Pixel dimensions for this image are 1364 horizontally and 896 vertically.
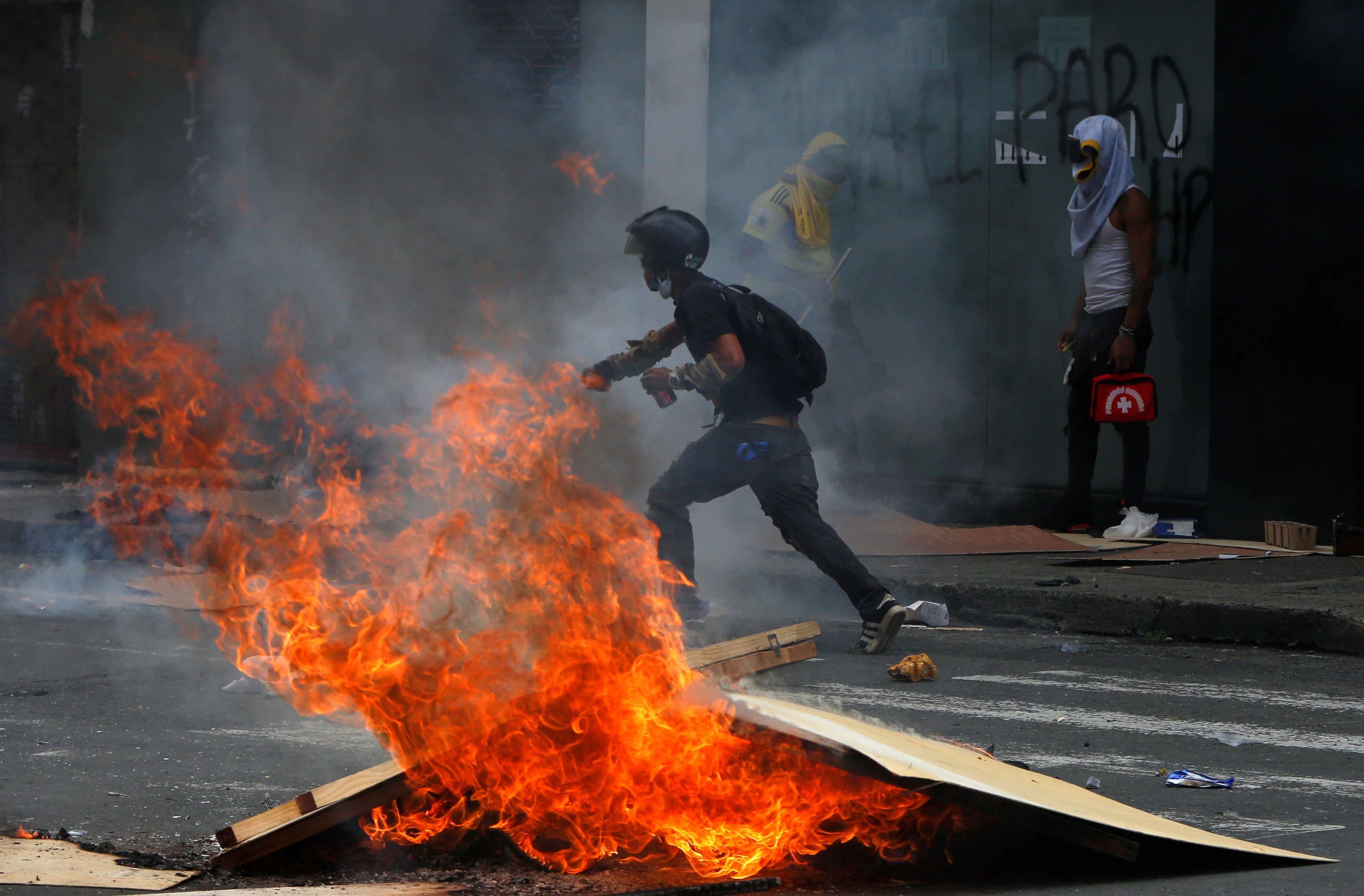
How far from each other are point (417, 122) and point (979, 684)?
5.38m

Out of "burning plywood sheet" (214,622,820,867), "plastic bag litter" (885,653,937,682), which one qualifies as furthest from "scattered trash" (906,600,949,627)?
"burning plywood sheet" (214,622,820,867)

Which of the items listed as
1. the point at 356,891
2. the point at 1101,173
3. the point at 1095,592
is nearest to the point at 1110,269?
the point at 1101,173

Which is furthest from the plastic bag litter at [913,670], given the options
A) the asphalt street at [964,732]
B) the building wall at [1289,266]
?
the building wall at [1289,266]

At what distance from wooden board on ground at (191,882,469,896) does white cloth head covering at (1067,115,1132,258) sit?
604 centimetres

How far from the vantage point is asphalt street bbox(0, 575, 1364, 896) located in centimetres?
327

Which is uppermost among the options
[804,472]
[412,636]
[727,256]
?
[727,256]

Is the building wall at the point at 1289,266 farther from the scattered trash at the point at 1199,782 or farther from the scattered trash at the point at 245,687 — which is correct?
the scattered trash at the point at 245,687

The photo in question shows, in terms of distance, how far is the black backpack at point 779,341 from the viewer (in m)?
5.44

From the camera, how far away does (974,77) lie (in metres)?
8.89

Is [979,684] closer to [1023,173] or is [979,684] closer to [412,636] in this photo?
[412,636]

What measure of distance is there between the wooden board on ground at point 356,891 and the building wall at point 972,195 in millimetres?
6250

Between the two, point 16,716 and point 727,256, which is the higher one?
point 727,256

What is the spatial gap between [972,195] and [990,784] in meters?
6.54

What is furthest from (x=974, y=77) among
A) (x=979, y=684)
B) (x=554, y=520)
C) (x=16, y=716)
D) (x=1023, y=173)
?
(x=16, y=716)
